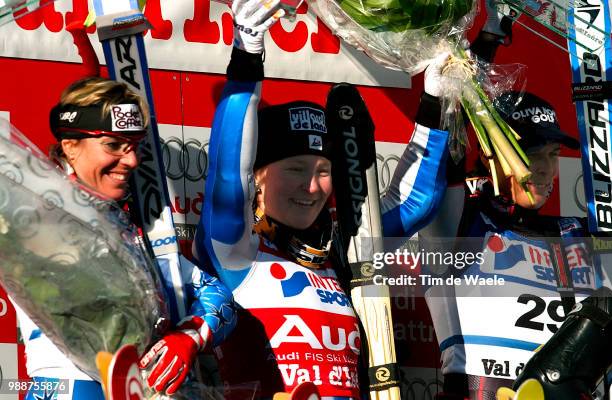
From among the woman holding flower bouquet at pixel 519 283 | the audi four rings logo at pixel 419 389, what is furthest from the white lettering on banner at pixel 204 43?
the audi four rings logo at pixel 419 389

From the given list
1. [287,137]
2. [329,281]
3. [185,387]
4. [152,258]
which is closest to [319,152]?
[287,137]

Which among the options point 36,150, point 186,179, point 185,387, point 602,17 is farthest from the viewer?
point 602,17

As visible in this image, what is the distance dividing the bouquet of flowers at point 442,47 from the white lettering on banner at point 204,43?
0.51 metres

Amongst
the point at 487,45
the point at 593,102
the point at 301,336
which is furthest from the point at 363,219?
the point at 593,102

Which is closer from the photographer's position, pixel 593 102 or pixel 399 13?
pixel 399 13

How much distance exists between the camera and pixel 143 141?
4570 millimetres

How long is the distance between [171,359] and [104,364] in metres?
0.34

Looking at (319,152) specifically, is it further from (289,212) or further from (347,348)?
(347,348)

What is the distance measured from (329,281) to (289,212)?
262 mm

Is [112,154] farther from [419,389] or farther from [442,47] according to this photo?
[419,389]

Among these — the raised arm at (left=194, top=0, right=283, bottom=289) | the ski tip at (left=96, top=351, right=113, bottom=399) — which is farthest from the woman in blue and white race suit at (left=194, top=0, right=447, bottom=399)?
the ski tip at (left=96, top=351, right=113, bottom=399)

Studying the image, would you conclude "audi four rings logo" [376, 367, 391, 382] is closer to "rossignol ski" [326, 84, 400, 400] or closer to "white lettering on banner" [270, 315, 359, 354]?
"rossignol ski" [326, 84, 400, 400]

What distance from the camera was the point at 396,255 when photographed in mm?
5320

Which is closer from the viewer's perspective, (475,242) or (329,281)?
(329,281)
